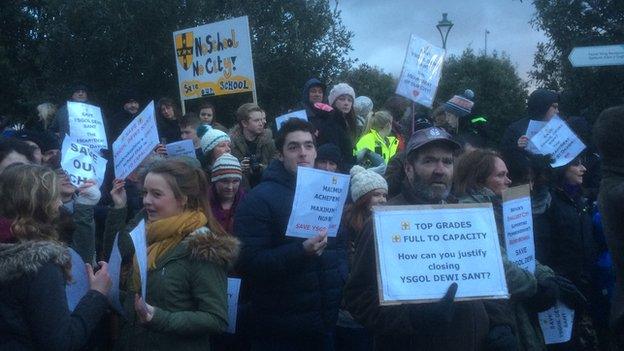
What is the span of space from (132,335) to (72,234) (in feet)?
3.09

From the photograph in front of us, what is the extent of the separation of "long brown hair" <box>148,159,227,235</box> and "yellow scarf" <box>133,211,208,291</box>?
0.43 feet

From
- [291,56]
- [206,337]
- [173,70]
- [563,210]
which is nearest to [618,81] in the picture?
[291,56]

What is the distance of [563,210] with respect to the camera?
19.9ft

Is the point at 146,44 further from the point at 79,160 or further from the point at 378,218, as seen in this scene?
the point at 378,218

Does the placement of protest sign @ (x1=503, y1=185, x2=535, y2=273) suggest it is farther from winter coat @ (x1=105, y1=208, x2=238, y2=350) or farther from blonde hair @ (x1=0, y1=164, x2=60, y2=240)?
blonde hair @ (x1=0, y1=164, x2=60, y2=240)

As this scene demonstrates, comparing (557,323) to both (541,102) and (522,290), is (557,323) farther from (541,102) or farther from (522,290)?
(541,102)

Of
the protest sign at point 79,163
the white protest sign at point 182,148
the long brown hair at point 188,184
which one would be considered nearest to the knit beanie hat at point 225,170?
the protest sign at point 79,163

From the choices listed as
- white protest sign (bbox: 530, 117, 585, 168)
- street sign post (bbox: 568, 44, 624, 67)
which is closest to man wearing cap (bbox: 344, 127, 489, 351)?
white protest sign (bbox: 530, 117, 585, 168)

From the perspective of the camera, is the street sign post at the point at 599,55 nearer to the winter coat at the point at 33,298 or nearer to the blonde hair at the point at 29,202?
the blonde hair at the point at 29,202

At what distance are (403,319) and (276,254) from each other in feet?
4.37

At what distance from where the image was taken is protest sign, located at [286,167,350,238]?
182 inches

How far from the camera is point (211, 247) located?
12.9 feet

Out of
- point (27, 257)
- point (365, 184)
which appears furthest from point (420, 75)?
point (27, 257)

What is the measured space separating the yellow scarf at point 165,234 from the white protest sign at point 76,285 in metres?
0.26
